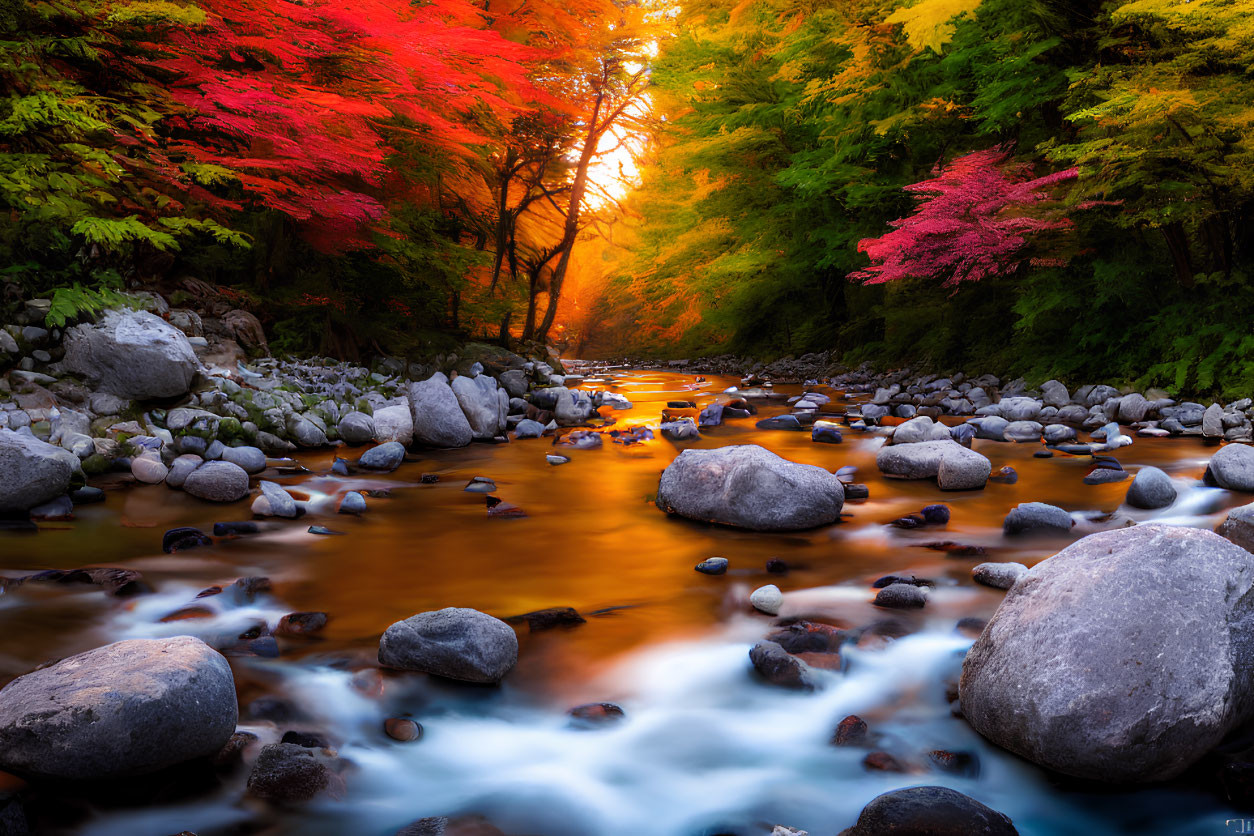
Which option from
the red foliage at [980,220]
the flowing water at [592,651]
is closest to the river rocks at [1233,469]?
the flowing water at [592,651]

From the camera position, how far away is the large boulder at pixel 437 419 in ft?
22.6

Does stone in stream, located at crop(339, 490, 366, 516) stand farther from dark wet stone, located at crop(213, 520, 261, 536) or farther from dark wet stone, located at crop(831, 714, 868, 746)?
dark wet stone, located at crop(831, 714, 868, 746)

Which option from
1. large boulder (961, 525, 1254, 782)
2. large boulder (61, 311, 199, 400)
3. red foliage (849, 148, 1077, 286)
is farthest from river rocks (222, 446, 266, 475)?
red foliage (849, 148, 1077, 286)

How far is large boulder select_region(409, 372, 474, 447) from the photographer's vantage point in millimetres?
6898

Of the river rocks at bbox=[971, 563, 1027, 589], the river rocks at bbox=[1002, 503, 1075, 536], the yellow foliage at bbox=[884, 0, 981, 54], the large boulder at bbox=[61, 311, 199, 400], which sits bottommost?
the river rocks at bbox=[971, 563, 1027, 589]

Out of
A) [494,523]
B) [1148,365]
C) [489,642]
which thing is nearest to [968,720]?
[489,642]

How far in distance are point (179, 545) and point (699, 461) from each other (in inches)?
114

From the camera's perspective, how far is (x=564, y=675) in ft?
8.21

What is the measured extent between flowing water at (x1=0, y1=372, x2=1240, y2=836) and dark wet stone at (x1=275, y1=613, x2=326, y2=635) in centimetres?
7

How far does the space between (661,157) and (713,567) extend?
538 inches

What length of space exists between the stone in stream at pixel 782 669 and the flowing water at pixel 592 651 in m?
0.05

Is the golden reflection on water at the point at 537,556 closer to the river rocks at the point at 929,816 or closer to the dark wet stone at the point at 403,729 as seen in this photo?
the dark wet stone at the point at 403,729

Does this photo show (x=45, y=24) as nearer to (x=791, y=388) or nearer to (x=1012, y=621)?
(x=1012, y=621)

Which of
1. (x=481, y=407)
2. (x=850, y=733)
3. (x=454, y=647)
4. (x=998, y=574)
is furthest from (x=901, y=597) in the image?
(x=481, y=407)
